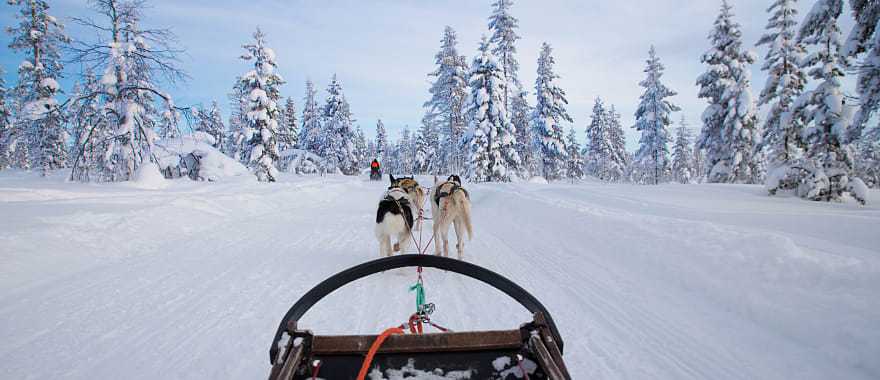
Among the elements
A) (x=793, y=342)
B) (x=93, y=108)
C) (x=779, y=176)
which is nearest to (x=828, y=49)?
(x=779, y=176)

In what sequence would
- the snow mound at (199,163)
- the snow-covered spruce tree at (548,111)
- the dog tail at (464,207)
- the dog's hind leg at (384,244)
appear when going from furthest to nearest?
the snow-covered spruce tree at (548,111), the snow mound at (199,163), the dog tail at (464,207), the dog's hind leg at (384,244)

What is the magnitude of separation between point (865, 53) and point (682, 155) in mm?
46117

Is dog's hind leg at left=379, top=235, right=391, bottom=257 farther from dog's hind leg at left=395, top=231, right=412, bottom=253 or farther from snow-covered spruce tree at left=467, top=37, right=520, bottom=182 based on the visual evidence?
snow-covered spruce tree at left=467, top=37, right=520, bottom=182

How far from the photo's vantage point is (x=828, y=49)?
523 inches

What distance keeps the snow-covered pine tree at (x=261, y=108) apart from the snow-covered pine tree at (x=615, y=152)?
38.0 meters

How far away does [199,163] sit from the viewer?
25.5 meters

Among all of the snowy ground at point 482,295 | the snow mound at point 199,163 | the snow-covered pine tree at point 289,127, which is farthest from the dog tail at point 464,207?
the snow-covered pine tree at point 289,127

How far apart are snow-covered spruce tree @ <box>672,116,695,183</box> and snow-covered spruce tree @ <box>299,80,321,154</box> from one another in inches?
1838

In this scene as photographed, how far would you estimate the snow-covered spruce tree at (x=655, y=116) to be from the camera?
108 ft

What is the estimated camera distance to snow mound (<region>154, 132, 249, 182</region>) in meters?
24.4

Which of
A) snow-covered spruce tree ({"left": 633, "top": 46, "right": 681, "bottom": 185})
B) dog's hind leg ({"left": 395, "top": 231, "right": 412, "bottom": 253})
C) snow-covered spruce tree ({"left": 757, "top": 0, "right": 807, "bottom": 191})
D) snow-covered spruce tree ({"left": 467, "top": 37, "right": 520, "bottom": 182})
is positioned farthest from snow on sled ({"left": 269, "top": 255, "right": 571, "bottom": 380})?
snow-covered spruce tree ({"left": 633, "top": 46, "right": 681, "bottom": 185})

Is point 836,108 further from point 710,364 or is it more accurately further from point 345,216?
point 345,216

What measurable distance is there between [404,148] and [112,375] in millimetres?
74161

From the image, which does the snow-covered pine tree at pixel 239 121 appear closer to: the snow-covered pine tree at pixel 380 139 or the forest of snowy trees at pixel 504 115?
the forest of snowy trees at pixel 504 115
